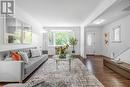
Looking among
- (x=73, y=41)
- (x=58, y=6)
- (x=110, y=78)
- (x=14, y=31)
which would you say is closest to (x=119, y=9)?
(x=58, y=6)

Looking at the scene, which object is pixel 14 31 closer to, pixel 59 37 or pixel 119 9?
pixel 119 9

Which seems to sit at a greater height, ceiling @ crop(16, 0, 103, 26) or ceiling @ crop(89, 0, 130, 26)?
ceiling @ crop(16, 0, 103, 26)

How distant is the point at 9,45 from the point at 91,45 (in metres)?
8.58

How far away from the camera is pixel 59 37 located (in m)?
12.1

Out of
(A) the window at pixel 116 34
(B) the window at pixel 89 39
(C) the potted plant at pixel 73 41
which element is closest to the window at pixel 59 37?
(C) the potted plant at pixel 73 41

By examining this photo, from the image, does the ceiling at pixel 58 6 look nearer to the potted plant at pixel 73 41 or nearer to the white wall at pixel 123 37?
the white wall at pixel 123 37

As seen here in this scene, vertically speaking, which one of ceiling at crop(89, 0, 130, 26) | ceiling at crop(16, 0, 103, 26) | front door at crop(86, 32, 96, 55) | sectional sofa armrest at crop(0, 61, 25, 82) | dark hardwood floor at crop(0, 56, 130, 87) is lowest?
dark hardwood floor at crop(0, 56, 130, 87)

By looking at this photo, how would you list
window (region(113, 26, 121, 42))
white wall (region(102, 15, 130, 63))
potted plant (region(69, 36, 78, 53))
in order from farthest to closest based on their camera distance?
potted plant (region(69, 36, 78, 53)) → window (region(113, 26, 121, 42)) → white wall (region(102, 15, 130, 63))

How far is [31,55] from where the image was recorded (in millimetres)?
6566

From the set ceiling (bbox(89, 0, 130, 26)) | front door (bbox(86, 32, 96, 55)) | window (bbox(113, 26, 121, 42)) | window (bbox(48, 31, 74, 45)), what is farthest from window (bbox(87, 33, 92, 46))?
ceiling (bbox(89, 0, 130, 26))

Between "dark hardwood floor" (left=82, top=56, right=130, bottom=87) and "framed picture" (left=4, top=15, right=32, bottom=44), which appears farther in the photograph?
"framed picture" (left=4, top=15, right=32, bottom=44)

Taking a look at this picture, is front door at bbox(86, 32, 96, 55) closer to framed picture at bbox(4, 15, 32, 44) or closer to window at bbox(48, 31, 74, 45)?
window at bbox(48, 31, 74, 45)

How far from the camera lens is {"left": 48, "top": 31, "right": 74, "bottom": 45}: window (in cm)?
1200

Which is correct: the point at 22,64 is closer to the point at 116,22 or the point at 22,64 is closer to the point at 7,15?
the point at 7,15
